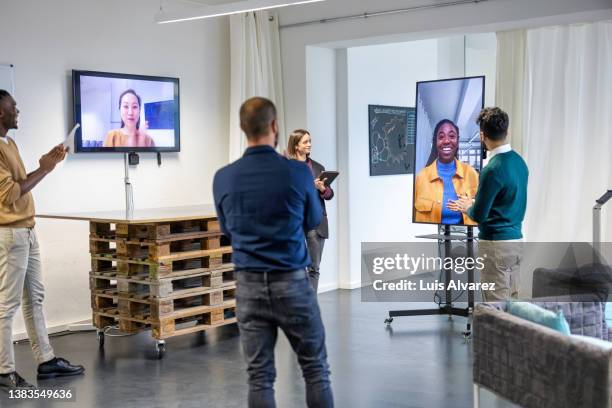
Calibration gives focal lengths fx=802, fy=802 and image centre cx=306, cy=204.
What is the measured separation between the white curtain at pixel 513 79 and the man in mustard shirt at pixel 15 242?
4038mm

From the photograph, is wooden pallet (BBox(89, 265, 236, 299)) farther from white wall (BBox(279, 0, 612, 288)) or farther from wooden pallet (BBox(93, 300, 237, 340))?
white wall (BBox(279, 0, 612, 288))

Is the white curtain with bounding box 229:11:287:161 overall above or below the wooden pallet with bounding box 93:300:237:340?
above

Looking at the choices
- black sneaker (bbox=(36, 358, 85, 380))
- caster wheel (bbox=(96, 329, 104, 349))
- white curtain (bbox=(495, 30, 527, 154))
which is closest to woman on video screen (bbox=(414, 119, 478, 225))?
white curtain (bbox=(495, 30, 527, 154))

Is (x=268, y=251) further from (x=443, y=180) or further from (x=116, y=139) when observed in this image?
(x=116, y=139)

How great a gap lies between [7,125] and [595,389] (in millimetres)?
3537

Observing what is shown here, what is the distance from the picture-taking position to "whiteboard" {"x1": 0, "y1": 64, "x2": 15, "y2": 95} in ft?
20.0

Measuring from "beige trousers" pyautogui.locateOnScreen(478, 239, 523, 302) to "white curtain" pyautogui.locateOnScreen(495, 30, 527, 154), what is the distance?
288cm

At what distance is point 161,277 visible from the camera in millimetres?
5625

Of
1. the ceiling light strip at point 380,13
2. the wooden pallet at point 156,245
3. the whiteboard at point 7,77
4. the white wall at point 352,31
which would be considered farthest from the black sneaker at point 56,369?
the ceiling light strip at point 380,13

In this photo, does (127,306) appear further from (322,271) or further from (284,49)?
→ (284,49)

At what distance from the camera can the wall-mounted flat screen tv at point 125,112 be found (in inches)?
261

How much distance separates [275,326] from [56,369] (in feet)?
7.94

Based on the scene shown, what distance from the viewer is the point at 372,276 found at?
8.83 m

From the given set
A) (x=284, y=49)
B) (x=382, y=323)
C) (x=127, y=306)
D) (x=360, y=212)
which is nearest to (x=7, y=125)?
(x=127, y=306)
